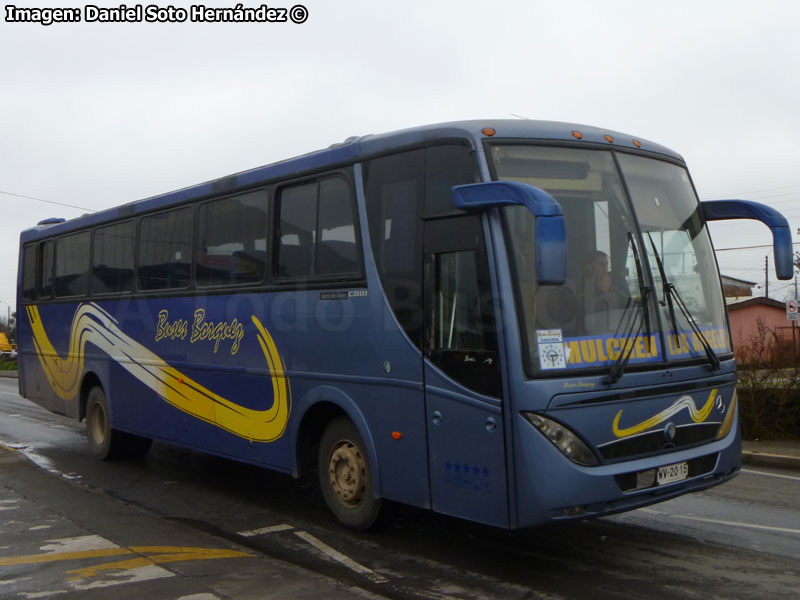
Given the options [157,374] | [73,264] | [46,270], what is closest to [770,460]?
[157,374]

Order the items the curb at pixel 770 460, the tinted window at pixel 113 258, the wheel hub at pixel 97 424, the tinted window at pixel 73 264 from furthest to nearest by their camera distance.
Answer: the tinted window at pixel 73 264
the wheel hub at pixel 97 424
the tinted window at pixel 113 258
the curb at pixel 770 460

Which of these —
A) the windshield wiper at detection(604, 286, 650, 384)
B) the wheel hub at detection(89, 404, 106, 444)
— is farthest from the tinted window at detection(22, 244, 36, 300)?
the windshield wiper at detection(604, 286, 650, 384)

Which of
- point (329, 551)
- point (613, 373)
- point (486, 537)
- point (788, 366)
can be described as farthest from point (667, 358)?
point (788, 366)

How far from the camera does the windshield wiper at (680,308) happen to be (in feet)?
20.8

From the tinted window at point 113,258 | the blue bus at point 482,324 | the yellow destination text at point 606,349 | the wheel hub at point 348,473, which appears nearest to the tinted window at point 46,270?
the tinted window at point 113,258

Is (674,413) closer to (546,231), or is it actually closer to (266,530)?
(546,231)

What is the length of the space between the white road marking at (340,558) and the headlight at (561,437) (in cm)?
158

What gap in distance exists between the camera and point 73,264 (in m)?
13.0

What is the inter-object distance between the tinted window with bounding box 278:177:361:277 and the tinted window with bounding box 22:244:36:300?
25.3 feet

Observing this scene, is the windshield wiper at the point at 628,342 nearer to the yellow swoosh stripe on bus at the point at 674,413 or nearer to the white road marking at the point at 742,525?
the yellow swoosh stripe on bus at the point at 674,413

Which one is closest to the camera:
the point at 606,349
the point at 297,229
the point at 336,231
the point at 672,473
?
the point at 606,349

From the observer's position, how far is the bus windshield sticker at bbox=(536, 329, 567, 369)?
5.76 metres

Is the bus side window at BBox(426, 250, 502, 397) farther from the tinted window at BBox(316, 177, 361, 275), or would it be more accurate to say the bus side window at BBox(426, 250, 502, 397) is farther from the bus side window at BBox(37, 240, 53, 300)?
the bus side window at BBox(37, 240, 53, 300)

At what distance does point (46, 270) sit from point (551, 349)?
34.9ft
